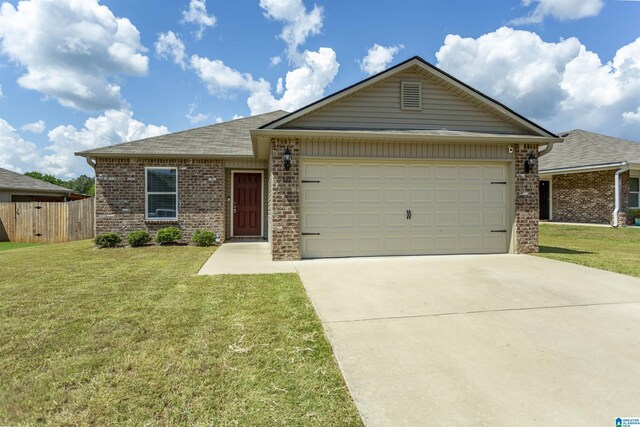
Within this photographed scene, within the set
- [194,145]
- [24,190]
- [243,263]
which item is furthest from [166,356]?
[24,190]

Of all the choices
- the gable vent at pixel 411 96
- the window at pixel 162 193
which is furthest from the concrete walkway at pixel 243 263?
the gable vent at pixel 411 96

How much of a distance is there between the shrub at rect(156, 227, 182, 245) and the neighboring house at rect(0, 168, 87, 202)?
13206 mm

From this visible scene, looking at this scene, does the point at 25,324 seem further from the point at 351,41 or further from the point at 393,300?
the point at 351,41

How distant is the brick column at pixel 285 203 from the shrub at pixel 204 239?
3.72 metres

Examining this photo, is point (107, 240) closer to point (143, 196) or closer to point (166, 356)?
point (143, 196)

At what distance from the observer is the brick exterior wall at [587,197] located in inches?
586

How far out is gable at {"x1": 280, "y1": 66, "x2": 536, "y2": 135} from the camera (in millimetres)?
7918

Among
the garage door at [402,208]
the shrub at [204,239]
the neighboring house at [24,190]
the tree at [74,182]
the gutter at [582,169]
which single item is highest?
the tree at [74,182]

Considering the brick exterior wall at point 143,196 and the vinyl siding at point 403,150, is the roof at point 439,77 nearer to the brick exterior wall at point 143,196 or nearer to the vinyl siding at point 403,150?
the vinyl siding at point 403,150

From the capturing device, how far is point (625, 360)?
285 centimetres

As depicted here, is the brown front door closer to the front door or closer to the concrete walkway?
the concrete walkway

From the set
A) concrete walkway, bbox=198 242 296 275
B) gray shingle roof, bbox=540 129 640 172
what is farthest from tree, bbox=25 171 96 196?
gray shingle roof, bbox=540 129 640 172

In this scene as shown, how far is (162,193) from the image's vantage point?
35.3 ft

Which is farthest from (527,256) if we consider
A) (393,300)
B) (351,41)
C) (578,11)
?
(351,41)
